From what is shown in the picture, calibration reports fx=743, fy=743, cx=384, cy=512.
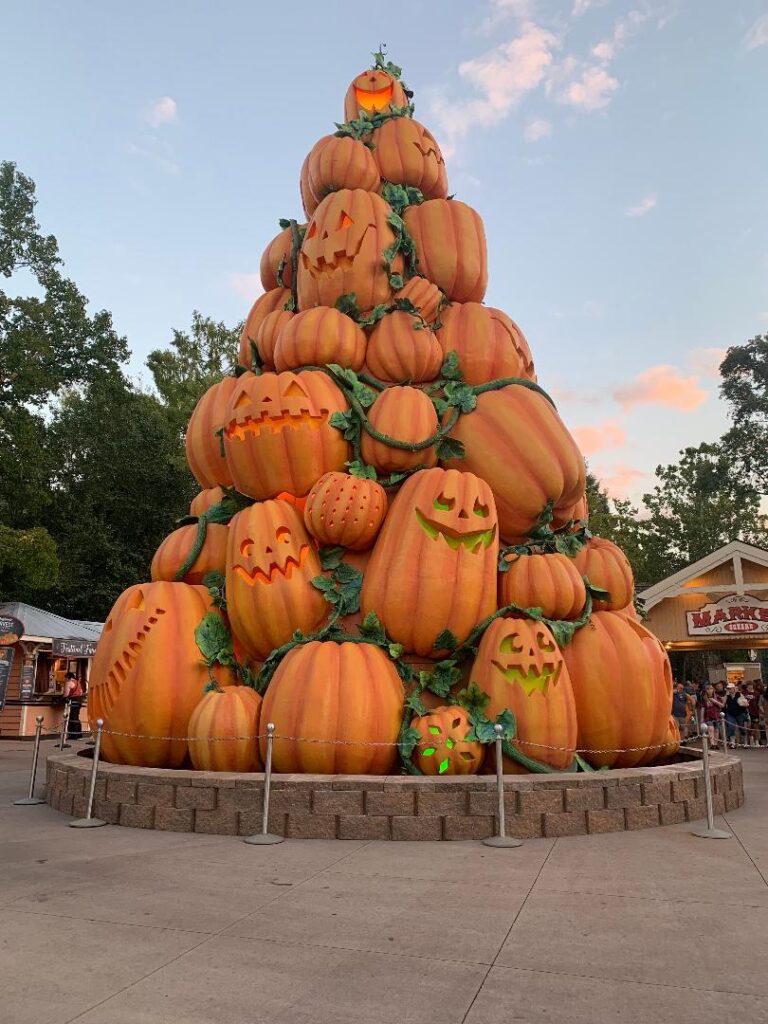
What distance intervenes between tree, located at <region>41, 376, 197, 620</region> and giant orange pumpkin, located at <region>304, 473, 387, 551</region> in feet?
63.9

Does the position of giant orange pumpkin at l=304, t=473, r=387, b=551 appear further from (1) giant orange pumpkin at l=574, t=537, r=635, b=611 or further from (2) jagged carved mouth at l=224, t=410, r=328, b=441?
(1) giant orange pumpkin at l=574, t=537, r=635, b=611

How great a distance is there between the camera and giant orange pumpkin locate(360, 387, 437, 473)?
7965 mm

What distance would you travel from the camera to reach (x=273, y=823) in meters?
5.93

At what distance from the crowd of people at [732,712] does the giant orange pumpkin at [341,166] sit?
1178 centimetres

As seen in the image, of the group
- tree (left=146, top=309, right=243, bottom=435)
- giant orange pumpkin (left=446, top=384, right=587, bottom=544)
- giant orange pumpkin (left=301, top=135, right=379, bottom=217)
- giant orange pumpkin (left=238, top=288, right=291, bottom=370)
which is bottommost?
giant orange pumpkin (left=446, top=384, right=587, bottom=544)

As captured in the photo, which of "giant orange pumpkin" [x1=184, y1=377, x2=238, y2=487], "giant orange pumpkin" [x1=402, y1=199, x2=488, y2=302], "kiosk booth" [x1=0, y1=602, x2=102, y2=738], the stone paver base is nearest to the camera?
the stone paver base

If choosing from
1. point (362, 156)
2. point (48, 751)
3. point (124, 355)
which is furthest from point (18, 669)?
point (362, 156)

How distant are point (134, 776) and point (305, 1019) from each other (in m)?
4.26

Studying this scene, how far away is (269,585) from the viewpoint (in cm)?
736

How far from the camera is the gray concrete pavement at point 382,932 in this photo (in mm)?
2824

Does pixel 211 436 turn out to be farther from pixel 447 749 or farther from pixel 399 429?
pixel 447 749

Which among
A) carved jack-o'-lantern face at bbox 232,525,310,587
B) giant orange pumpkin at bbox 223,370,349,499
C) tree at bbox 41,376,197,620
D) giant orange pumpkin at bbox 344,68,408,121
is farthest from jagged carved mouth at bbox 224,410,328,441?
tree at bbox 41,376,197,620

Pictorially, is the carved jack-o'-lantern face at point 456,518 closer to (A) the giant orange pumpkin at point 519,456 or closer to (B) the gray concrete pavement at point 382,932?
(A) the giant orange pumpkin at point 519,456

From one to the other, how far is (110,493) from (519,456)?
21614mm
